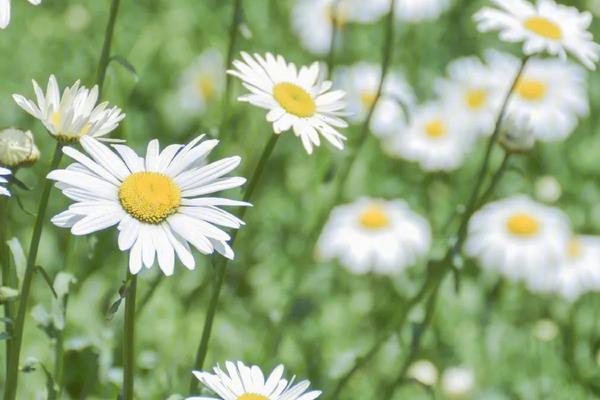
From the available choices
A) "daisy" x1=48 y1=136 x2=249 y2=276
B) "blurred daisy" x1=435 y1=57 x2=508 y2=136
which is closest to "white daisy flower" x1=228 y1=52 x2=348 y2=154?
"daisy" x1=48 y1=136 x2=249 y2=276

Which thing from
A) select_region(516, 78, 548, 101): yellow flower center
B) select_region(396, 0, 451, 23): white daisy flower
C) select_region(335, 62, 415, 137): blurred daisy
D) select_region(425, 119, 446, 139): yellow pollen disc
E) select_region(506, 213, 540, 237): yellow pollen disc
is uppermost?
select_region(396, 0, 451, 23): white daisy flower

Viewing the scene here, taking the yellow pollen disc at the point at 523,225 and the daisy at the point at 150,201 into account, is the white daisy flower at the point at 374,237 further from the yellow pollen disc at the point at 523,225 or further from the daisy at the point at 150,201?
the daisy at the point at 150,201

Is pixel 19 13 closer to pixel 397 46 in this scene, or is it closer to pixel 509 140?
pixel 397 46

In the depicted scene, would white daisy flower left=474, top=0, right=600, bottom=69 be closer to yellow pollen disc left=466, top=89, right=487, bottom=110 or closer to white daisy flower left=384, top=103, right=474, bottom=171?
white daisy flower left=384, top=103, right=474, bottom=171

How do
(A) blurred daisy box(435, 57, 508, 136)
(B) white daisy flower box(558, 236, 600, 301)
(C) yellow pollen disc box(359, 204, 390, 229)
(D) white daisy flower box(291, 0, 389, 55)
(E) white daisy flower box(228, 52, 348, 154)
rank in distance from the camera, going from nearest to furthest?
(E) white daisy flower box(228, 52, 348, 154) → (B) white daisy flower box(558, 236, 600, 301) → (C) yellow pollen disc box(359, 204, 390, 229) → (A) blurred daisy box(435, 57, 508, 136) → (D) white daisy flower box(291, 0, 389, 55)

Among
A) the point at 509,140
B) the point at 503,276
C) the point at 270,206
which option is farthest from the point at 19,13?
the point at 509,140

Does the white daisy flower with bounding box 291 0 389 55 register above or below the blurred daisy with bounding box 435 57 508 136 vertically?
above

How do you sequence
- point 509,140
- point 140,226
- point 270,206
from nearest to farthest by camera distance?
point 140,226
point 509,140
point 270,206

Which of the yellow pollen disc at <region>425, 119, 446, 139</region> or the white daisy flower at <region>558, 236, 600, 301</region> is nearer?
the white daisy flower at <region>558, 236, 600, 301</region>
